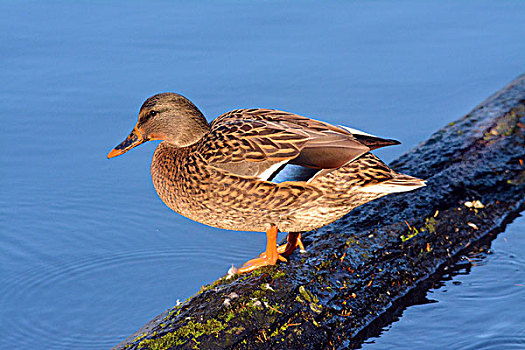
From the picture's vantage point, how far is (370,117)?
23.0 ft

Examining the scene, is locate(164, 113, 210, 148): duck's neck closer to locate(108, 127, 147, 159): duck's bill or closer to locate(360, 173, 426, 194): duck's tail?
locate(108, 127, 147, 159): duck's bill

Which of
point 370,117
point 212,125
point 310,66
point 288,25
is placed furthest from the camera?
point 288,25

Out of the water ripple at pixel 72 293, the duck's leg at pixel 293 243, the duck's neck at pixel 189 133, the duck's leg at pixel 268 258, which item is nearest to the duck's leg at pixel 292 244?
the duck's leg at pixel 293 243

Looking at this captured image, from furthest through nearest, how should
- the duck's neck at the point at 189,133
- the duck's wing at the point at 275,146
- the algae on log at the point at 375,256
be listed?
the duck's neck at the point at 189,133
the duck's wing at the point at 275,146
the algae on log at the point at 375,256

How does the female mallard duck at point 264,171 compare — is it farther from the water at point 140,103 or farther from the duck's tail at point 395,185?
the water at point 140,103

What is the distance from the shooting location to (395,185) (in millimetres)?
4152

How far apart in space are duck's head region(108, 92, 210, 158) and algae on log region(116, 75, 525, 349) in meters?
0.94

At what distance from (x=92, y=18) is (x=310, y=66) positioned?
114 inches

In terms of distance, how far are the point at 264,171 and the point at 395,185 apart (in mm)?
806

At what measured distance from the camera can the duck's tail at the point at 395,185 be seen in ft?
13.5

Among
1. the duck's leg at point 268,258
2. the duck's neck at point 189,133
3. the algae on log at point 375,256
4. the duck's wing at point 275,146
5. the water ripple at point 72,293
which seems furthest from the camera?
the water ripple at point 72,293

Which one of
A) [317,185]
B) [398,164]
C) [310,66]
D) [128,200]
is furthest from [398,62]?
[317,185]

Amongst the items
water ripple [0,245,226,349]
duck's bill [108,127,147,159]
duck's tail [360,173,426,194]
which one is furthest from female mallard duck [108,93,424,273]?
water ripple [0,245,226,349]

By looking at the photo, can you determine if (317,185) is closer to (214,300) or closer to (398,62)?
(214,300)
